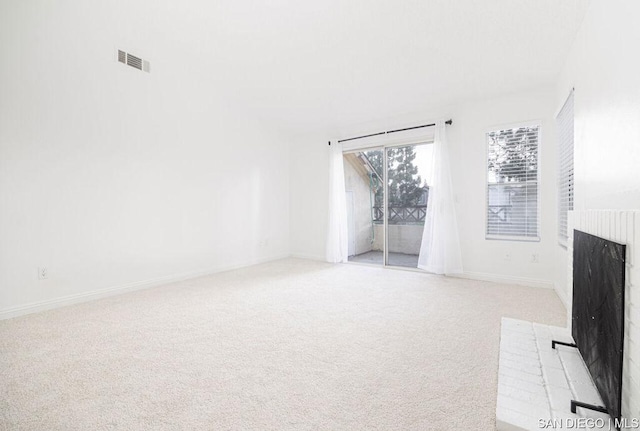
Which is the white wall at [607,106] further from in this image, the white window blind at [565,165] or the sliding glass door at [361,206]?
the sliding glass door at [361,206]

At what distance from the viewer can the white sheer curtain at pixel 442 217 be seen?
4.12 metres

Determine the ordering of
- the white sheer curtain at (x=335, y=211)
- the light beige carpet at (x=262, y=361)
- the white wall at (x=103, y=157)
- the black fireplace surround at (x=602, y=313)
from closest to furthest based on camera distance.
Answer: the black fireplace surround at (x=602, y=313), the light beige carpet at (x=262, y=361), the white wall at (x=103, y=157), the white sheer curtain at (x=335, y=211)

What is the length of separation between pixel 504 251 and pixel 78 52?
17.9 feet

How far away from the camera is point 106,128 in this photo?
3.27 m

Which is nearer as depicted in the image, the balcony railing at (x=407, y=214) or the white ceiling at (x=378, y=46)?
the white ceiling at (x=378, y=46)

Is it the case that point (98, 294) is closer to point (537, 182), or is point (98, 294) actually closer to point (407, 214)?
point (407, 214)

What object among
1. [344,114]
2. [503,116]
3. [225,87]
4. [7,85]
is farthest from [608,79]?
[7,85]

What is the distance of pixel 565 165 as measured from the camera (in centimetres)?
312

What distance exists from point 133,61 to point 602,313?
4.57m

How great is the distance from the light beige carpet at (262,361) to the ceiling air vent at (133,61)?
2.68 m

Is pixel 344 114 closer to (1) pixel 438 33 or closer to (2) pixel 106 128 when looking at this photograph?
(1) pixel 438 33

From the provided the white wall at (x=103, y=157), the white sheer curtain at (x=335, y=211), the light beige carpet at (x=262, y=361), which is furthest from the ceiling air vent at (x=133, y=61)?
the white sheer curtain at (x=335, y=211)

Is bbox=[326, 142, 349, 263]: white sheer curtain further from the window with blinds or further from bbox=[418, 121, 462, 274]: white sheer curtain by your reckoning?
the window with blinds

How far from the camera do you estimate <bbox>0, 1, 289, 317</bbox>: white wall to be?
2.64 metres
